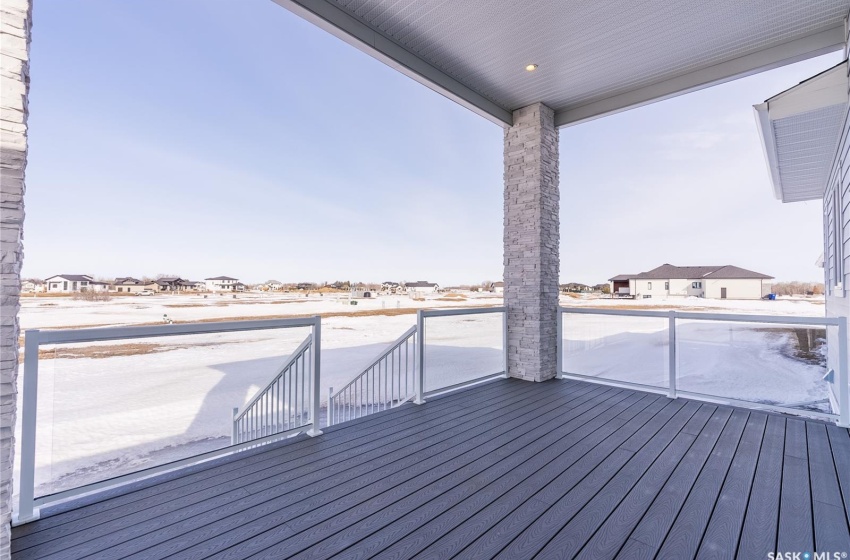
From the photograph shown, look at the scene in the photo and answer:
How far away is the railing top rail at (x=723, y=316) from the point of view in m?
3.41

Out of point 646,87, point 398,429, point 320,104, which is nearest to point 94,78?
point 320,104

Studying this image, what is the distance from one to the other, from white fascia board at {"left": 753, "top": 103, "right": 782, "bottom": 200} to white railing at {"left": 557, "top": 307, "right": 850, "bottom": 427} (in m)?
2.00

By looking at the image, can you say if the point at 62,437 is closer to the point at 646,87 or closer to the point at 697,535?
the point at 697,535

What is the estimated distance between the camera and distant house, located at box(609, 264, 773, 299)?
454 centimetres

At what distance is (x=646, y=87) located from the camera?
4.33 meters

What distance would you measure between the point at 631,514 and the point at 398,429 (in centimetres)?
183

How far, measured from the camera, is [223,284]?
5.58 metres

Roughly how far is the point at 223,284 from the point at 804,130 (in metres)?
7.73

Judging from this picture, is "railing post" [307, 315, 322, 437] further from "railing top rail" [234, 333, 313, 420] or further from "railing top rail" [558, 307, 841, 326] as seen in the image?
"railing top rail" [558, 307, 841, 326]

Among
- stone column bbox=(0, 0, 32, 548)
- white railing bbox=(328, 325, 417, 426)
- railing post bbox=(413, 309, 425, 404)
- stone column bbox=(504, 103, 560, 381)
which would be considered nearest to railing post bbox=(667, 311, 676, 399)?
stone column bbox=(504, 103, 560, 381)

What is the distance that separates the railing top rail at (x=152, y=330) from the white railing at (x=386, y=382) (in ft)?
4.48

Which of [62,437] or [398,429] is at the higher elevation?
[62,437]

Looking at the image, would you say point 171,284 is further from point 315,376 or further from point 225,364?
point 315,376

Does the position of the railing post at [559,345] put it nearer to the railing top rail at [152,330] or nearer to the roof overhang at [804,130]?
the roof overhang at [804,130]
